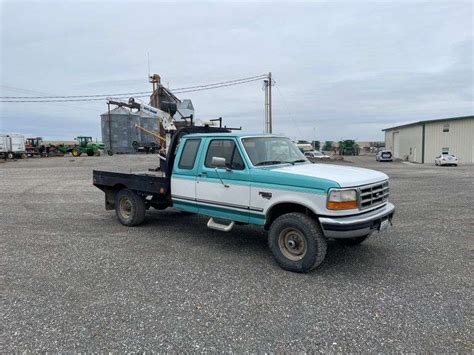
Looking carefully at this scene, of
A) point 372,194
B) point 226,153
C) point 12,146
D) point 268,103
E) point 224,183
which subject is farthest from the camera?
point 12,146

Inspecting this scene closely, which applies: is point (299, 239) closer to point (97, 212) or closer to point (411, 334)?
point (411, 334)

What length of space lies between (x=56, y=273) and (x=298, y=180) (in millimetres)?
3731

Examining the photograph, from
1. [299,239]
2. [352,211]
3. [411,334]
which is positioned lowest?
[411,334]

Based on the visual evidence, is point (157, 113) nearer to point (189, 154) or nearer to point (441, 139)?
point (189, 154)

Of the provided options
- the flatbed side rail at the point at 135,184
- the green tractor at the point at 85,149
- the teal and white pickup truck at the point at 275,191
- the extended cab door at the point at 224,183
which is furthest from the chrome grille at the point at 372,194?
the green tractor at the point at 85,149

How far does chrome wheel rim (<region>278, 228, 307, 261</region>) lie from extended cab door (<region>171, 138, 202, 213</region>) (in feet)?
6.18

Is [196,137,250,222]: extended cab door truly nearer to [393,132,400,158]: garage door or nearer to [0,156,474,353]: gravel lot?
[0,156,474,353]: gravel lot

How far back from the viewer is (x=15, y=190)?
1384 centimetres

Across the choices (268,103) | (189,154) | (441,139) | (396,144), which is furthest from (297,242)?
(396,144)

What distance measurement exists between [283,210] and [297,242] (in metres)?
0.56

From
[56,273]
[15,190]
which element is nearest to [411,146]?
[15,190]

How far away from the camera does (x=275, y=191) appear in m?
5.04

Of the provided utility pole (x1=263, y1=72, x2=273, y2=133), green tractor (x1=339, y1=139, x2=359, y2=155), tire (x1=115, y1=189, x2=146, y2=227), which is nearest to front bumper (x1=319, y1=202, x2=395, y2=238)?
tire (x1=115, y1=189, x2=146, y2=227)

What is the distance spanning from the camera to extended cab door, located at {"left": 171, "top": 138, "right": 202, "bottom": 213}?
20.3 ft
